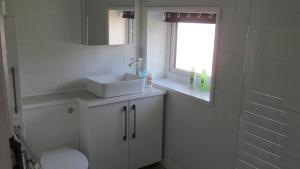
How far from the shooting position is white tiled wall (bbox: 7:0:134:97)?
233 cm

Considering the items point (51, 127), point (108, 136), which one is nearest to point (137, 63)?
point (108, 136)

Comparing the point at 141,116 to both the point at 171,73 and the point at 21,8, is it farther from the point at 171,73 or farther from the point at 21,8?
the point at 21,8

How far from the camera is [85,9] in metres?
2.56

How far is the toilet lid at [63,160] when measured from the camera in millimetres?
2119

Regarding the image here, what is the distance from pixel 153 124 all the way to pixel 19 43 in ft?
4.49

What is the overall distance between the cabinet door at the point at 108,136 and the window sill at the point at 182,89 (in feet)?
1.49

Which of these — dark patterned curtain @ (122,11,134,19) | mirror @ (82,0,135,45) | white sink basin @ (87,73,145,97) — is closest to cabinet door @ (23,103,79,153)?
white sink basin @ (87,73,145,97)

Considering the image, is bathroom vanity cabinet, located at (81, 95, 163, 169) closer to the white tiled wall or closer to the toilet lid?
the toilet lid

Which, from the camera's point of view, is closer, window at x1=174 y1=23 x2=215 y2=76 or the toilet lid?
the toilet lid

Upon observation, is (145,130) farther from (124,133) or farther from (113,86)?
(113,86)

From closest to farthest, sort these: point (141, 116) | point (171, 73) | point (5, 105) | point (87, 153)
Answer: point (5, 105), point (87, 153), point (141, 116), point (171, 73)

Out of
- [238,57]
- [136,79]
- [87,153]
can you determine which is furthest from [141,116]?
[238,57]

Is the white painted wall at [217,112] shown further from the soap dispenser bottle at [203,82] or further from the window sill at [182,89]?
the soap dispenser bottle at [203,82]

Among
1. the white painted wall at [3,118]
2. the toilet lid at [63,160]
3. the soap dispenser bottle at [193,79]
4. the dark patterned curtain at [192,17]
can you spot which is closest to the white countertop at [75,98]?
the soap dispenser bottle at [193,79]
